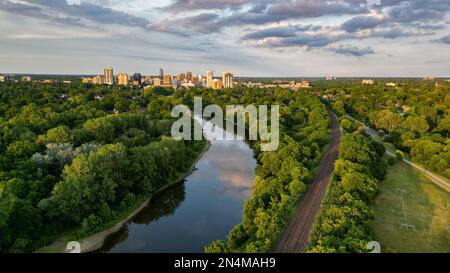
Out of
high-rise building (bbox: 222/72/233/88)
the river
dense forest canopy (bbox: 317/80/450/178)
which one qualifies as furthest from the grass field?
high-rise building (bbox: 222/72/233/88)

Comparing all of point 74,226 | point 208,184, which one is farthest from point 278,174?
point 74,226

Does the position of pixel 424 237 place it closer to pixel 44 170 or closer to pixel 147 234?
pixel 147 234

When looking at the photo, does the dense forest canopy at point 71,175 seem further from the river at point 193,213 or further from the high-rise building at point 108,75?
the high-rise building at point 108,75

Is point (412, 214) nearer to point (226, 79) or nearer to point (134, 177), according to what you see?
point (134, 177)

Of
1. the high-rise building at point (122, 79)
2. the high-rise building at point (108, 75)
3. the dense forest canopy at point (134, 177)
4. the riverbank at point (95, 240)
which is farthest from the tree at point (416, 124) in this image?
the high-rise building at point (108, 75)

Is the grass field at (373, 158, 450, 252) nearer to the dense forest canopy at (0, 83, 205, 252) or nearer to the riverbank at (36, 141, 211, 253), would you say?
the riverbank at (36, 141, 211, 253)
